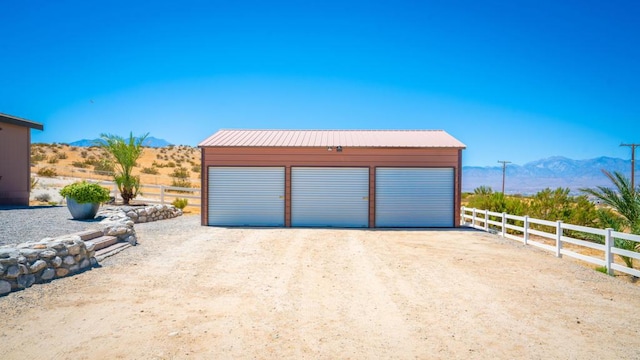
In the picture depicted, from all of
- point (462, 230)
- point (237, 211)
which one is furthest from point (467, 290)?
point (237, 211)

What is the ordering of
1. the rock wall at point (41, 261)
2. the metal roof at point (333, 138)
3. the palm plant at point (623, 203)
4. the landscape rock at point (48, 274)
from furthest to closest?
the metal roof at point (333, 138), the palm plant at point (623, 203), the landscape rock at point (48, 274), the rock wall at point (41, 261)

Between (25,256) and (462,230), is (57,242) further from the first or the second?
(462,230)

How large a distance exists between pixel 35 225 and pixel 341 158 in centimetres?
981

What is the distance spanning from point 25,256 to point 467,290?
22.7 feet

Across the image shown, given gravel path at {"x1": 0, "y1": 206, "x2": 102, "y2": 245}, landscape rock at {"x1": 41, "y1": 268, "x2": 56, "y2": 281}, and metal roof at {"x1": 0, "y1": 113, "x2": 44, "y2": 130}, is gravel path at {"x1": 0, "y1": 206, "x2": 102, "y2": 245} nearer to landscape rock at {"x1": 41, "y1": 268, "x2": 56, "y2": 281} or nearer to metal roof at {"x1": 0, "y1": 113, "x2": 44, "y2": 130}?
landscape rock at {"x1": 41, "y1": 268, "x2": 56, "y2": 281}

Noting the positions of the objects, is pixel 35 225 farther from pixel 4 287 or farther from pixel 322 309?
pixel 322 309

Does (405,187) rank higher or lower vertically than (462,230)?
higher

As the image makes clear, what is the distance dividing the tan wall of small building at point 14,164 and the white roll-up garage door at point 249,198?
753cm

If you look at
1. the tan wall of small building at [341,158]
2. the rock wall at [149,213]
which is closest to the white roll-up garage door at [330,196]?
the tan wall of small building at [341,158]

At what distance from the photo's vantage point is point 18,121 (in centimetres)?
1543

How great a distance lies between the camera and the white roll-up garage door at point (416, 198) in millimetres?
15367

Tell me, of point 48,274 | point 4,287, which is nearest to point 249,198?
point 48,274

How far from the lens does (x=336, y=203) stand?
50.6 ft

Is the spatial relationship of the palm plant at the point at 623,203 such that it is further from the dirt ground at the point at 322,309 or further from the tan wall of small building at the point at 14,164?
the tan wall of small building at the point at 14,164
